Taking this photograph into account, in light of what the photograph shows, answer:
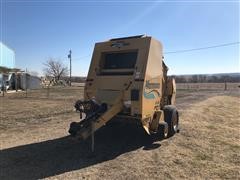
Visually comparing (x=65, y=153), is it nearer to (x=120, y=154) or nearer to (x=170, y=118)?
(x=120, y=154)

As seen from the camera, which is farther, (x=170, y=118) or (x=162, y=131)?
(x=170, y=118)

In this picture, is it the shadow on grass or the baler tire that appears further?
the baler tire

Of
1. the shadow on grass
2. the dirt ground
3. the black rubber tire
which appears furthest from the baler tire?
the black rubber tire

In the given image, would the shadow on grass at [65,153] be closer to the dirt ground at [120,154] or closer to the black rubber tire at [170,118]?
the dirt ground at [120,154]

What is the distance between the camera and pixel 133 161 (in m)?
6.46

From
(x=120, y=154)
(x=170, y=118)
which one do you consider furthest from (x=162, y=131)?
(x=120, y=154)

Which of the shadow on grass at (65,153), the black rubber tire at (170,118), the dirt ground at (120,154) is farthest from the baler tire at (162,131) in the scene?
the black rubber tire at (170,118)

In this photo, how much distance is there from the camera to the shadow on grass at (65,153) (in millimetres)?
5871

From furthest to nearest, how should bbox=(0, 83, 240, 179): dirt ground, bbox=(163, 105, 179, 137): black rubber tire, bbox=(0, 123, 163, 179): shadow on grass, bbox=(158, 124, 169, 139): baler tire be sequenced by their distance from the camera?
bbox=(163, 105, 179, 137): black rubber tire → bbox=(158, 124, 169, 139): baler tire → bbox=(0, 123, 163, 179): shadow on grass → bbox=(0, 83, 240, 179): dirt ground

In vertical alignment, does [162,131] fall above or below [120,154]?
above

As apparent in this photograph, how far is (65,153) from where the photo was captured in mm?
7113

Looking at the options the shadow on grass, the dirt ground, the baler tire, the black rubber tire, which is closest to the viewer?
the dirt ground

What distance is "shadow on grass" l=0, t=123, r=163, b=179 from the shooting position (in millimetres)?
5871

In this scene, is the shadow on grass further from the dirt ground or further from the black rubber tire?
the black rubber tire
